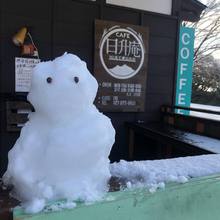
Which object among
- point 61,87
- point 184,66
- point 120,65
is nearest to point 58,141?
point 61,87

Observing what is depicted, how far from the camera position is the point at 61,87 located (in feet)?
3.82

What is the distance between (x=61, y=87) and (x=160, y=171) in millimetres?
692

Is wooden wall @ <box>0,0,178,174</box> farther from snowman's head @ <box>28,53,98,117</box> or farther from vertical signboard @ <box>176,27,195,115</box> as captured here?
snowman's head @ <box>28,53,98,117</box>

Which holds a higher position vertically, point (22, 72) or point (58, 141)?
point (22, 72)

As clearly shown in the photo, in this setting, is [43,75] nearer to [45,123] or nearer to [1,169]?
[45,123]

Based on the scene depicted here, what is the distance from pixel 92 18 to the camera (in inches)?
193

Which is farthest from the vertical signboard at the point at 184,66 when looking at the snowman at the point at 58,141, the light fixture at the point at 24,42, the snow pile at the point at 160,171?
the snowman at the point at 58,141

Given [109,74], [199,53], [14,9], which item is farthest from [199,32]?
[14,9]

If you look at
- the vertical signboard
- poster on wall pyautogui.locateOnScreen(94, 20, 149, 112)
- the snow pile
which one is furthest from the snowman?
the vertical signboard

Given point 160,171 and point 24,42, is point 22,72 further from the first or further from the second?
point 160,171

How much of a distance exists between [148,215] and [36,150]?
0.55 meters

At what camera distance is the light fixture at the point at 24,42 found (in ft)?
14.0

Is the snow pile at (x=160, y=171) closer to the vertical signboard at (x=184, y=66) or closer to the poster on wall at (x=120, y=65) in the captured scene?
the poster on wall at (x=120, y=65)

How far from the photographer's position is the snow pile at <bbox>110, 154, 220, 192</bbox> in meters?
1.45
